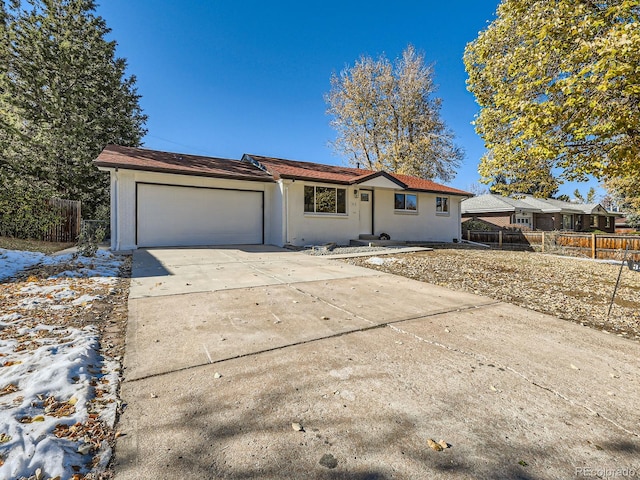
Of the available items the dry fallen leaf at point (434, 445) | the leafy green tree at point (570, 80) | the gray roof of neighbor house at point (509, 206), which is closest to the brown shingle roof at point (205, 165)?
the leafy green tree at point (570, 80)

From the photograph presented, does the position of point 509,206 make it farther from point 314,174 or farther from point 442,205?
point 314,174

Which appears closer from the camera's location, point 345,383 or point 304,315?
point 345,383

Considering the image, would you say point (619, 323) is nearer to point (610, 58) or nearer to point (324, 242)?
point (610, 58)

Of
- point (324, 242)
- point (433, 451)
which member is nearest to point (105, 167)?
point (324, 242)

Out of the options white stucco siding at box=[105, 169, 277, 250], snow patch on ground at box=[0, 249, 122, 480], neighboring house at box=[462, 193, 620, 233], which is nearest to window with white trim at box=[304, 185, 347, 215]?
white stucco siding at box=[105, 169, 277, 250]

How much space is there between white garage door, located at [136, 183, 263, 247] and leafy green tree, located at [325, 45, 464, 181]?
558 inches

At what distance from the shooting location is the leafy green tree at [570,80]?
5.46 metres

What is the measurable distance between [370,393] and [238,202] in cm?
1091

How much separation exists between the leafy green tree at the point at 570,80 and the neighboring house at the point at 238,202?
5.43 m

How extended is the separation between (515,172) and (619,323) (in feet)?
25.2

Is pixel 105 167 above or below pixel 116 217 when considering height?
above

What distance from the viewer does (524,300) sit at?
496cm

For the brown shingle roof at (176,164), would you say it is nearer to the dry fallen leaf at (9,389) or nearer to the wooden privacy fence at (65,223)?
the wooden privacy fence at (65,223)

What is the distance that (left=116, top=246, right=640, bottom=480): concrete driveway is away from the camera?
5.29 ft
